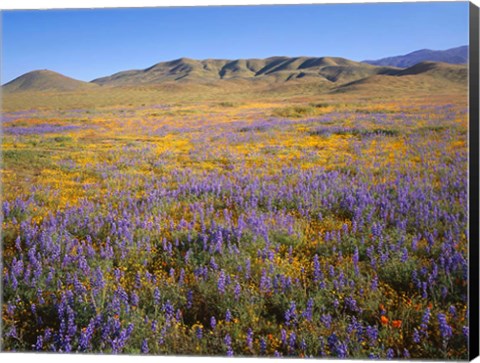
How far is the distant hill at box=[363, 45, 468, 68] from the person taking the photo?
358 centimetres

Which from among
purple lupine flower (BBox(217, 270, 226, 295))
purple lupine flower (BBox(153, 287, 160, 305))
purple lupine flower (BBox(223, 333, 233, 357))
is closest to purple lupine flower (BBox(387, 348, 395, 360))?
purple lupine flower (BBox(223, 333, 233, 357))

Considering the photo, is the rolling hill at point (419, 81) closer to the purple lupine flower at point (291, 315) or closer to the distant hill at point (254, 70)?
the distant hill at point (254, 70)

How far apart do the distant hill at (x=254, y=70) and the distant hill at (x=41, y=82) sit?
271 millimetres

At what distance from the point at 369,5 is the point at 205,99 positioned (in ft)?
5.96

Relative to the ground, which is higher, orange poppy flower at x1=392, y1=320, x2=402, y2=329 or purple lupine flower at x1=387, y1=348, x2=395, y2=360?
orange poppy flower at x1=392, y1=320, x2=402, y2=329

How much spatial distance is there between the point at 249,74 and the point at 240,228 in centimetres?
180

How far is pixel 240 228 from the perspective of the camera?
3.70 metres

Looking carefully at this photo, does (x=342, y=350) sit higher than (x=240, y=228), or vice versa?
(x=240, y=228)

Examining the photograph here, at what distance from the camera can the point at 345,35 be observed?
3.88 meters

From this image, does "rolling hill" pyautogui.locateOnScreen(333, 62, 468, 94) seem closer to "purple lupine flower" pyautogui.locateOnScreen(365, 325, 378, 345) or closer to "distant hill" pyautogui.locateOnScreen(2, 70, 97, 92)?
"purple lupine flower" pyautogui.locateOnScreen(365, 325, 378, 345)

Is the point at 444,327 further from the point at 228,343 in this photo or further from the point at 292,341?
the point at 228,343

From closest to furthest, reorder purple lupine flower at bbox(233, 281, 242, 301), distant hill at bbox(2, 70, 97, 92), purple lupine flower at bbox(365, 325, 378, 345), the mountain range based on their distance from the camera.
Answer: purple lupine flower at bbox(365, 325, 378, 345), purple lupine flower at bbox(233, 281, 242, 301), the mountain range, distant hill at bbox(2, 70, 97, 92)

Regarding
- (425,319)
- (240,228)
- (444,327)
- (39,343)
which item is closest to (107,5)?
Answer: (240,228)

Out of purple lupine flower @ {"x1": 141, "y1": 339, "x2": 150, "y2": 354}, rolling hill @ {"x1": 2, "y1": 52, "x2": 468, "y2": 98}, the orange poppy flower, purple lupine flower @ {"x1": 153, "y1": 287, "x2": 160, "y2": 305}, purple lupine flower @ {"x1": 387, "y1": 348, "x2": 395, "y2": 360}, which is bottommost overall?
purple lupine flower @ {"x1": 387, "y1": 348, "x2": 395, "y2": 360}
